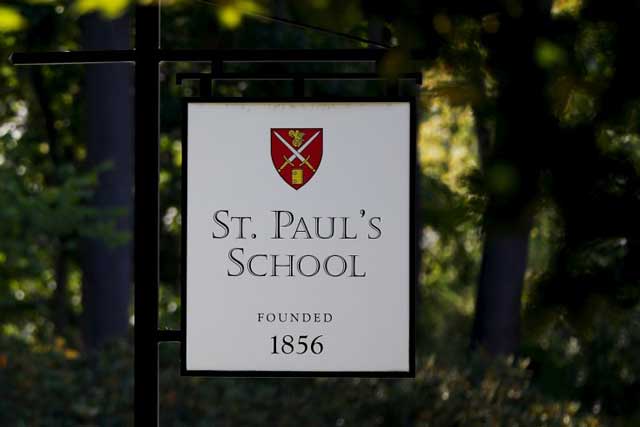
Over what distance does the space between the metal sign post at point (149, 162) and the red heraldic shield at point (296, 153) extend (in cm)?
29

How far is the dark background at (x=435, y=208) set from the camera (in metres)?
2.36

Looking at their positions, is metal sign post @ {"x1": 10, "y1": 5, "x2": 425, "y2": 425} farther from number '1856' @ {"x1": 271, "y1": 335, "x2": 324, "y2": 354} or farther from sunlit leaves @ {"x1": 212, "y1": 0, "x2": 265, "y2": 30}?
sunlit leaves @ {"x1": 212, "y1": 0, "x2": 265, "y2": 30}

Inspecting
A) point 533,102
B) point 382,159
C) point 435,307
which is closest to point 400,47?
point 533,102

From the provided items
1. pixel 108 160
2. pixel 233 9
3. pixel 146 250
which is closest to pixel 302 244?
pixel 146 250

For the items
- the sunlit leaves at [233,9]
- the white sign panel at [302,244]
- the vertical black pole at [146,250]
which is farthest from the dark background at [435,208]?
the vertical black pole at [146,250]

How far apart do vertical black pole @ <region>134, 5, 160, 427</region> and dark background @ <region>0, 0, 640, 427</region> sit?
679mm

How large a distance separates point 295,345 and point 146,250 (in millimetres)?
768

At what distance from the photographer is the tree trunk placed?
18203 millimetres

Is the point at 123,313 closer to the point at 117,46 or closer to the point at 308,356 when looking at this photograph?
the point at 117,46

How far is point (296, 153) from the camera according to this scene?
16.4 feet

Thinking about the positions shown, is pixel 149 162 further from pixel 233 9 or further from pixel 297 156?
pixel 233 9

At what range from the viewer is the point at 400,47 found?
2.43 metres

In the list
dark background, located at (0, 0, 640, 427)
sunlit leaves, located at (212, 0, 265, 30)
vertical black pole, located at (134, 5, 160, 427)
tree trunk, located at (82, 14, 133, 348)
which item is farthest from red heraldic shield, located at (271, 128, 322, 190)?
tree trunk, located at (82, 14, 133, 348)

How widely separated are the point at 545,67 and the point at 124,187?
16633 millimetres
